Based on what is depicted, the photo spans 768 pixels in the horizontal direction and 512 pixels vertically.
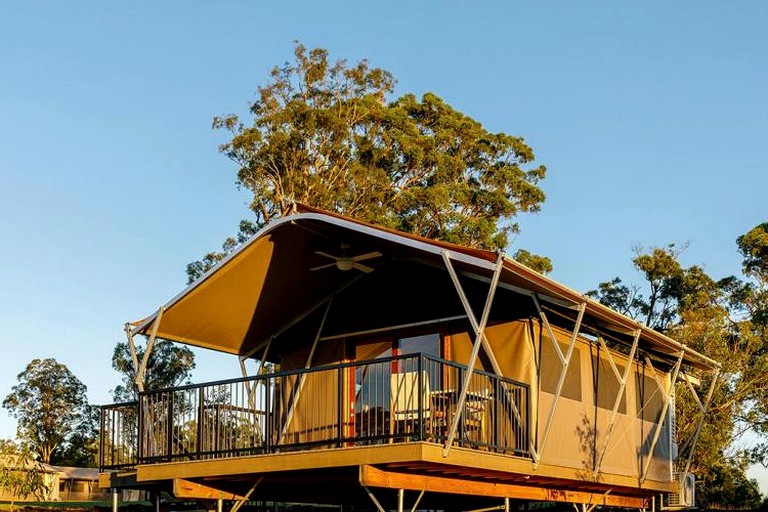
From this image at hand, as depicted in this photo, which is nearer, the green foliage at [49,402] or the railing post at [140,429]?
the railing post at [140,429]

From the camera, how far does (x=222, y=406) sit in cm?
1338

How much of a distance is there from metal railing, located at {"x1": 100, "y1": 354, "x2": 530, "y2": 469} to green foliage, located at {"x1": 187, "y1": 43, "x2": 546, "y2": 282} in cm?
1642

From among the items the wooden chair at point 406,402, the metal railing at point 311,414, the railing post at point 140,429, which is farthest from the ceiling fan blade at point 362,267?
the railing post at point 140,429

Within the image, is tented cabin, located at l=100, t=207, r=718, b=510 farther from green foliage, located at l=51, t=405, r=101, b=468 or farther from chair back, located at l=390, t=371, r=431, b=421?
green foliage, located at l=51, t=405, r=101, b=468

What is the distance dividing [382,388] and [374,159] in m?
19.0

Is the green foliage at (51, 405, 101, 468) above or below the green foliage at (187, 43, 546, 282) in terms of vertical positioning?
below

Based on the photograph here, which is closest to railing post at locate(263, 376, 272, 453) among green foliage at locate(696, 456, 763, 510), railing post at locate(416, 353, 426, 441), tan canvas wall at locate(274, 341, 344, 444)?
tan canvas wall at locate(274, 341, 344, 444)

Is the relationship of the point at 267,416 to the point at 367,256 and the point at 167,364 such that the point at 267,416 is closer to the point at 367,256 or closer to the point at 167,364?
the point at 367,256

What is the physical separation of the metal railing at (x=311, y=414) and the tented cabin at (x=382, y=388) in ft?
0.11

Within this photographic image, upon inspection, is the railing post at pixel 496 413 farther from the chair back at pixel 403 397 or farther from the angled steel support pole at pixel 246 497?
the angled steel support pole at pixel 246 497

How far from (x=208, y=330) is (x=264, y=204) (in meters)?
15.9

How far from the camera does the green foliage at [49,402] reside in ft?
153

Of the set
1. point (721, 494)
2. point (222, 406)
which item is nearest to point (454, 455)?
point (222, 406)

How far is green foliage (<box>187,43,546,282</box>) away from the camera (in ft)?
101
